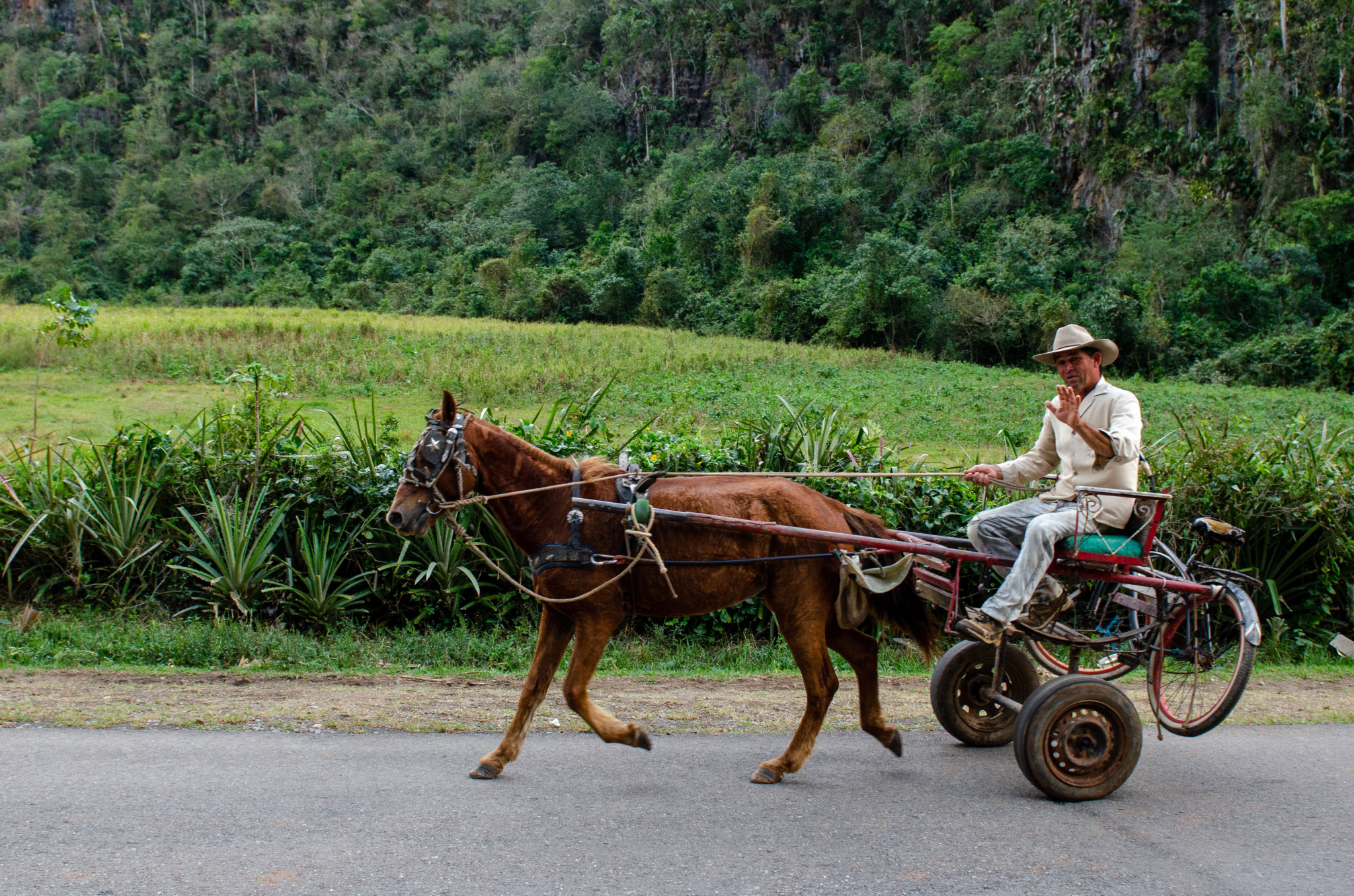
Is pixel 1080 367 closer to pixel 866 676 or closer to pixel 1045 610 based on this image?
pixel 1045 610

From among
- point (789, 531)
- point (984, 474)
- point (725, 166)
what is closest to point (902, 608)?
point (984, 474)

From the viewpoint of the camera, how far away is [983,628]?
503cm

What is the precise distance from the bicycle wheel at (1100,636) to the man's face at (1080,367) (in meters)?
1.23

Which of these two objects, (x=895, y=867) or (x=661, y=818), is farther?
(x=661, y=818)

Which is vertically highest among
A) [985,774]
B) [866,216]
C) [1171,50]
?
[1171,50]

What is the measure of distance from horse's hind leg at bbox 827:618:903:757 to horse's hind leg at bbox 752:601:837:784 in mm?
185

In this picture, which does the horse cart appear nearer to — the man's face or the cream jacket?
the cream jacket

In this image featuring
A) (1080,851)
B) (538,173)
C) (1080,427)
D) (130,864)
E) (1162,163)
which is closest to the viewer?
(130,864)

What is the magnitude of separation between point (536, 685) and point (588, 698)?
1.11 feet

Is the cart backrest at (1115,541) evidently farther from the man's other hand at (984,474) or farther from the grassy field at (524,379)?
the grassy field at (524,379)

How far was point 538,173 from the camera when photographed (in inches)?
2788

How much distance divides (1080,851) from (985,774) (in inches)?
39.7

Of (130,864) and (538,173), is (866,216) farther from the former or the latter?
(130,864)

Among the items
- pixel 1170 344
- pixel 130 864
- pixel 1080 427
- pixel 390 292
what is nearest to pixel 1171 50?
pixel 1170 344
